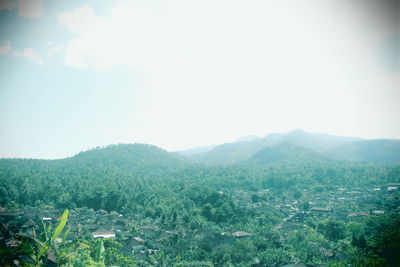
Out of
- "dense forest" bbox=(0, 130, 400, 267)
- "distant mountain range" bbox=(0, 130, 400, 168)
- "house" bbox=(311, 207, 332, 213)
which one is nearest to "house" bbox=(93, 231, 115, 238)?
"dense forest" bbox=(0, 130, 400, 267)

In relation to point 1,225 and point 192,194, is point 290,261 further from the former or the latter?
point 192,194

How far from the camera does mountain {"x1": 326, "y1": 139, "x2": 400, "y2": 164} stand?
4441 inches

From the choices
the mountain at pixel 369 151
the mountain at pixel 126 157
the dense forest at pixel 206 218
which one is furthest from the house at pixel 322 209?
the mountain at pixel 369 151

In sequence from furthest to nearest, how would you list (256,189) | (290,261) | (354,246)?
(256,189)
(354,246)
(290,261)

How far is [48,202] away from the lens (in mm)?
43125

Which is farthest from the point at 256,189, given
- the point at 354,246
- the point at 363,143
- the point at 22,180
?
the point at 363,143

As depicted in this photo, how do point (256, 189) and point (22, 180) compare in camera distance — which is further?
point (256, 189)

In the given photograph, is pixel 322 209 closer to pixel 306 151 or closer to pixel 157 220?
pixel 157 220

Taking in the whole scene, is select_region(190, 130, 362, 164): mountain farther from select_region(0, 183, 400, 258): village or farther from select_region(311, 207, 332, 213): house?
select_region(311, 207, 332, 213): house

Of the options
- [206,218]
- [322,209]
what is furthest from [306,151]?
[206,218]

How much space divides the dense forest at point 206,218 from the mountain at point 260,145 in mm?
47286

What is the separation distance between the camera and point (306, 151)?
4131 inches

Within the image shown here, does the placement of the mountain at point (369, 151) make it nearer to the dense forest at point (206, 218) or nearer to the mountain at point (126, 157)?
the dense forest at point (206, 218)

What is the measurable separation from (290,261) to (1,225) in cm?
1605
